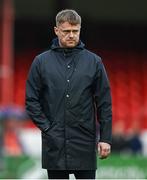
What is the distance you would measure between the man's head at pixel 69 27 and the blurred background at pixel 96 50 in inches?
397

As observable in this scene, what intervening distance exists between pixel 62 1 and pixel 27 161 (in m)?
→ 9.37

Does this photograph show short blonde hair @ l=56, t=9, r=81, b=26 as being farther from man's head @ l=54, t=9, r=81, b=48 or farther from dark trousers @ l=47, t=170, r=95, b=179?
dark trousers @ l=47, t=170, r=95, b=179

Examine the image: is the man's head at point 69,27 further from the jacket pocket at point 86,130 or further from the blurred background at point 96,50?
the blurred background at point 96,50

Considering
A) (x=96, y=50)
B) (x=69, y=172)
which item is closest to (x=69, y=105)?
(x=69, y=172)

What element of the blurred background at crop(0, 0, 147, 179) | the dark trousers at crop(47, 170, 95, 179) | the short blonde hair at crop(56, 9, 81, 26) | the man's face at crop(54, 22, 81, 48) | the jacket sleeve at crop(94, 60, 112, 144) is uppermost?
the short blonde hair at crop(56, 9, 81, 26)

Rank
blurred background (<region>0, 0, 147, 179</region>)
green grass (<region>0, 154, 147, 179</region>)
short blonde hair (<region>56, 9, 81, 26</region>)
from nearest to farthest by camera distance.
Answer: short blonde hair (<region>56, 9, 81, 26</region>)
green grass (<region>0, 154, 147, 179</region>)
blurred background (<region>0, 0, 147, 179</region>)

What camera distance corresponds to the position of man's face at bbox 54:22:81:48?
5.14 m

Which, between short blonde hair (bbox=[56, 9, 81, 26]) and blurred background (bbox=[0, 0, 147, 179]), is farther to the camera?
blurred background (bbox=[0, 0, 147, 179])

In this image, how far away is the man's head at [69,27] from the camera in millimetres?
5141

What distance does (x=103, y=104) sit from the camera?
5.23 meters

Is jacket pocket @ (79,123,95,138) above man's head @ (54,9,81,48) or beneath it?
beneath

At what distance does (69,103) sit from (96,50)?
54.4ft

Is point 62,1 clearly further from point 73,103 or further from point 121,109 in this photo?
point 73,103

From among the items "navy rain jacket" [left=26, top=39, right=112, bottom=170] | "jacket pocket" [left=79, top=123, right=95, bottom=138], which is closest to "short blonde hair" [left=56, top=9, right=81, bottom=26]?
"navy rain jacket" [left=26, top=39, right=112, bottom=170]
